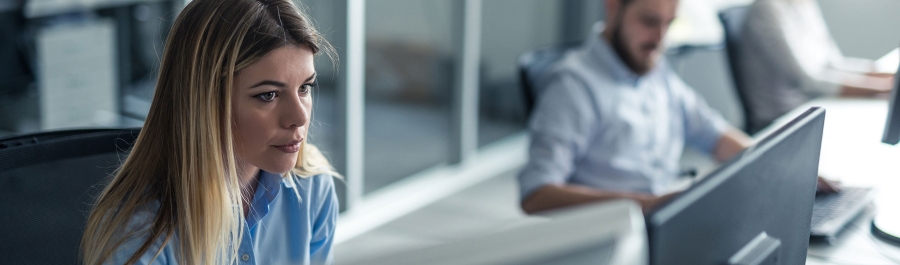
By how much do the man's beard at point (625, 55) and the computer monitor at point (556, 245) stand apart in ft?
4.64

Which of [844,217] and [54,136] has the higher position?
[54,136]

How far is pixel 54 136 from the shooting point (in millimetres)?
1155

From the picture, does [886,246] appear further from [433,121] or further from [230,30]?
[433,121]

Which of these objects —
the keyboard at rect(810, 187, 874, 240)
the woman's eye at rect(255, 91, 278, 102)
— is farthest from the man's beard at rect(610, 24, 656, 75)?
the woman's eye at rect(255, 91, 278, 102)

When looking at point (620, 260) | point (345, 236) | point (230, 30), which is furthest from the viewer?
point (345, 236)

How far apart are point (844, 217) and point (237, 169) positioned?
1.13 meters

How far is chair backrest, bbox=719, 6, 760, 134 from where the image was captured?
101 inches

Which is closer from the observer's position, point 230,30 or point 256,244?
point 230,30

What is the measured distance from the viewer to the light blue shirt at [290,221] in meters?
1.21

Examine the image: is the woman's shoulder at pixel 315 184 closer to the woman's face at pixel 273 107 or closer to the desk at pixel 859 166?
the woman's face at pixel 273 107

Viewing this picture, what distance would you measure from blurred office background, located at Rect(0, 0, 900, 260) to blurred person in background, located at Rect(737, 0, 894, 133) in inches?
18.8

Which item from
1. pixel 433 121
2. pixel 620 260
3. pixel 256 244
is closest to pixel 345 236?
pixel 433 121

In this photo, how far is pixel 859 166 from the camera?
1.93 m

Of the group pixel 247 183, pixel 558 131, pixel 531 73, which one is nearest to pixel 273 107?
pixel 247 183
